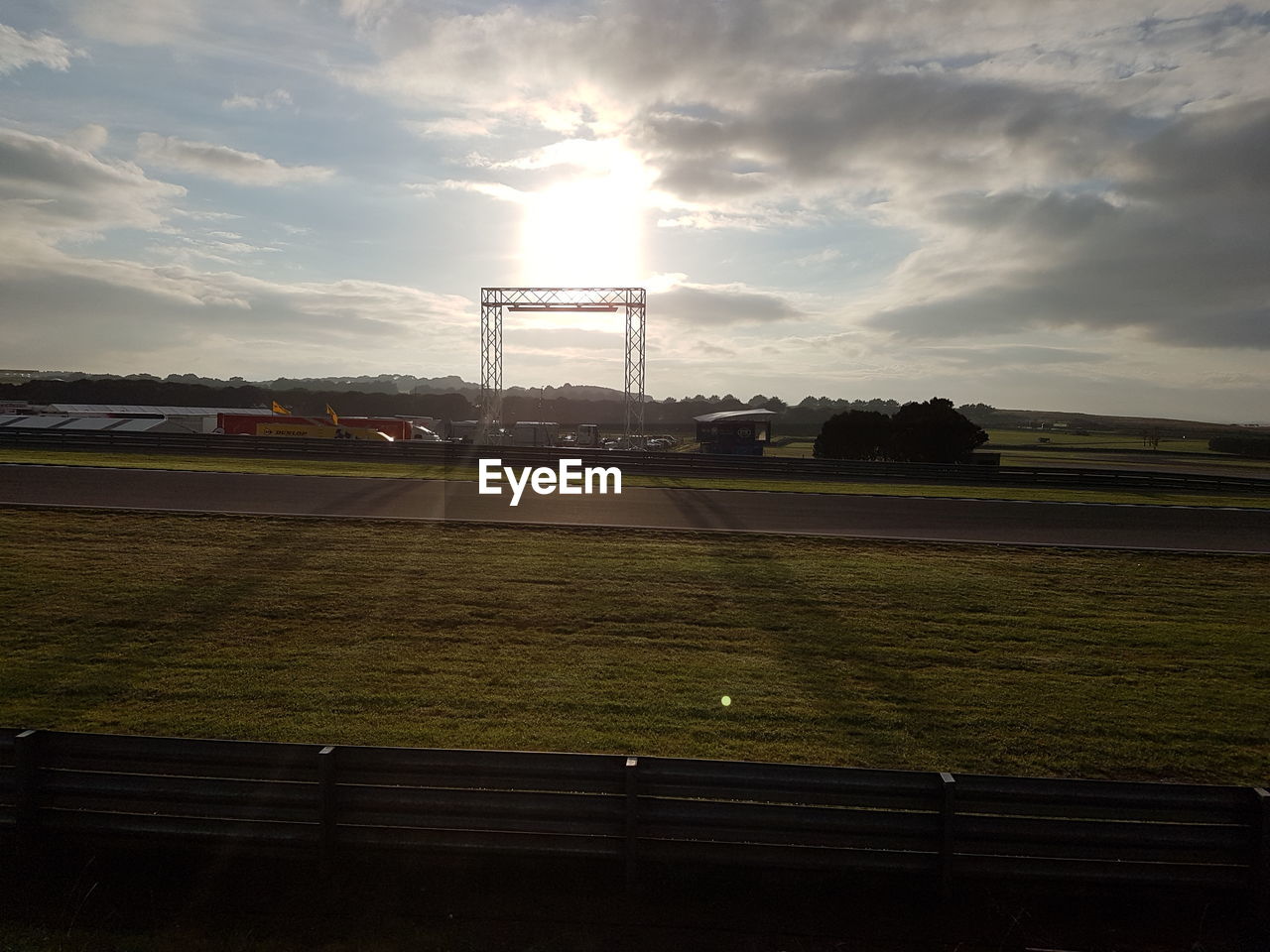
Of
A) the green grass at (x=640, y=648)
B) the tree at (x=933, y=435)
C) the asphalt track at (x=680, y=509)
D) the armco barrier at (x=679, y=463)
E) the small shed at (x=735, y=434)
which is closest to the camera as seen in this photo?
the green grass at (x=640, y=648)

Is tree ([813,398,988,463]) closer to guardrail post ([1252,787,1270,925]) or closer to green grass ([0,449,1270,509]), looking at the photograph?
green grass ([0,449,1270,509])

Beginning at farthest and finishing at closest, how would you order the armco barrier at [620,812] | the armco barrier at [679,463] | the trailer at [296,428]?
the trailer at [296,428]
the armco barrier at [679,463]
the armco barrier at [620,812]

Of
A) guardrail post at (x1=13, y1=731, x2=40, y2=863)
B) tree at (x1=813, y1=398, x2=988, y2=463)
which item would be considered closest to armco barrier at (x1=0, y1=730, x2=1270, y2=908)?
guardrail post at (x1=13, y1=731, x2=40, y2=863)

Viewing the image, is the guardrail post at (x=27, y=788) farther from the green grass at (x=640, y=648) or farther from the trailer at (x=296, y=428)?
the trailer at (x=296, y=428)

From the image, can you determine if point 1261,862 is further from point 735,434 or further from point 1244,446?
point 1244,446

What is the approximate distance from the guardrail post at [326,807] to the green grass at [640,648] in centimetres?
247

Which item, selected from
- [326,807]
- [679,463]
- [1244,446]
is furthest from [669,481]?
[1244,446]

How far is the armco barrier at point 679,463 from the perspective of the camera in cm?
3356

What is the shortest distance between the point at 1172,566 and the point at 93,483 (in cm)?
2798

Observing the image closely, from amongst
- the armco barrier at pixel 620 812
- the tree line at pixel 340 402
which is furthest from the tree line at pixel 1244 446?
the armco barrier at pixel 620 812

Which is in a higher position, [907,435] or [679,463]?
[907,435]

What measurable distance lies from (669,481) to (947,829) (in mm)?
26534

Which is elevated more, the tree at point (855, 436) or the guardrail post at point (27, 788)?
the tree at point (855, 436)

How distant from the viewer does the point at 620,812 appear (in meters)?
5.16
